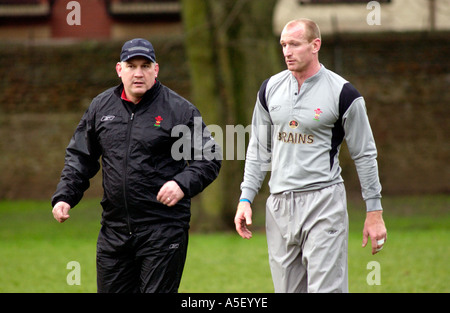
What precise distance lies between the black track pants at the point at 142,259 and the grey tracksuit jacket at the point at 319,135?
0.78 meters

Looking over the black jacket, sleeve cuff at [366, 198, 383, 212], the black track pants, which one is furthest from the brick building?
sleeve cuff at [366, 198, 383, 212]

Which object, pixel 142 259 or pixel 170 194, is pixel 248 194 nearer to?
pixel 170 194

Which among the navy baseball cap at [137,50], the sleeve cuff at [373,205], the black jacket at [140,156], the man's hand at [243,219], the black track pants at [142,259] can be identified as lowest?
the black track pants at [142,259]

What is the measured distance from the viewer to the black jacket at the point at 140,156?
5.01 meters

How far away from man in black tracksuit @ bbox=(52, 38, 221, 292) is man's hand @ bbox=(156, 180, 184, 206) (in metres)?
0.02

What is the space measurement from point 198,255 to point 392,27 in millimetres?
11404

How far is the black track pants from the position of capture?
4977mm

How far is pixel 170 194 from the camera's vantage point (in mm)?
4812

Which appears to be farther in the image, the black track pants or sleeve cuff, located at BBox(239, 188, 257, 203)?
sleeve cuff, located at BBox(239, 188, 257, 203)

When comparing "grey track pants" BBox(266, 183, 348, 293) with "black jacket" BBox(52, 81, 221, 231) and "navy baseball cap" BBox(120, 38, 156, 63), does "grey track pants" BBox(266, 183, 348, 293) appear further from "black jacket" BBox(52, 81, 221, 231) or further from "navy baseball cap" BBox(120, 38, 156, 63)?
"navy baseball cap" BBox(120, 38, 156, 63)

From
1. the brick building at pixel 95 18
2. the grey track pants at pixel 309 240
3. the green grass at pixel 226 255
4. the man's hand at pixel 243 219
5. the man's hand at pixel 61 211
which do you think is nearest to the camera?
the grey track pants at pixel 309 240

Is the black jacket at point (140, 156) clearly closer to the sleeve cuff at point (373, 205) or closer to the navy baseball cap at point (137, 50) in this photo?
the navy baseball cap at point (137, 50)

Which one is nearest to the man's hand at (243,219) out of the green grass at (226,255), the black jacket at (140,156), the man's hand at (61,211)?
the black jacket at (140,156)

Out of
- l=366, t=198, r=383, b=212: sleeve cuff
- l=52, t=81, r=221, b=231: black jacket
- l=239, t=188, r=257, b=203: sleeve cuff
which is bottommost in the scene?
l=366, t=198, r=383, b=212: sleeve cuff
